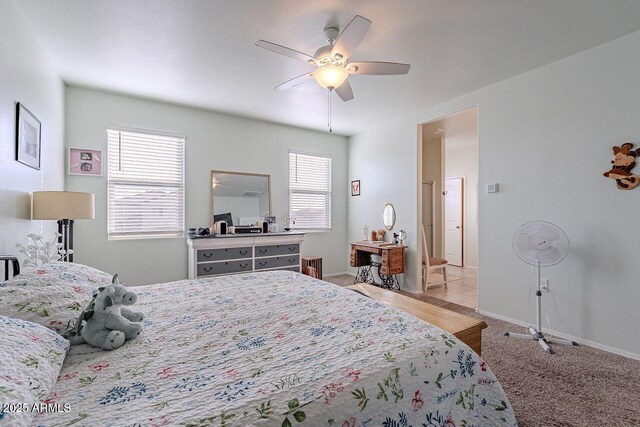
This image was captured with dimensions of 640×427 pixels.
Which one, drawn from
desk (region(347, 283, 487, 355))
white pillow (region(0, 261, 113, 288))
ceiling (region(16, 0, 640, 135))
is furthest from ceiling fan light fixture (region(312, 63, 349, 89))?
white pillow (region(0, 261, 113, 288))

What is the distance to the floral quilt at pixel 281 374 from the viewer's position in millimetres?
825

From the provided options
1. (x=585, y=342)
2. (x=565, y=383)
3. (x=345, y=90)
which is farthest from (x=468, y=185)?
(x=565, y=383)

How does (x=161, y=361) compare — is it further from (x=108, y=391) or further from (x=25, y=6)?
(x=25, y=6)

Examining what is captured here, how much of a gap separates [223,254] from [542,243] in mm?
3511

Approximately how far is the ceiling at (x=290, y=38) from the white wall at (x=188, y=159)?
0.33 m

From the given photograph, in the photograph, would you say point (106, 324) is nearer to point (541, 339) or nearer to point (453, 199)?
point (541, 339)

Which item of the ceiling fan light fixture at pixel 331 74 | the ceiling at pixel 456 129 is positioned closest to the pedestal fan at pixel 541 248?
the ceiling at pixel 456 129

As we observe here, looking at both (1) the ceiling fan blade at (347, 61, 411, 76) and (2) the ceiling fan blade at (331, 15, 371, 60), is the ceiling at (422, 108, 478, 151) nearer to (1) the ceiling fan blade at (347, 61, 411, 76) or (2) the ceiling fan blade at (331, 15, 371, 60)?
(1) the ceiling fan blade at (347, 61, 411, 76)

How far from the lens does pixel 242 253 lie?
404 cm

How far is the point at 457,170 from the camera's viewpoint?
6.61 m

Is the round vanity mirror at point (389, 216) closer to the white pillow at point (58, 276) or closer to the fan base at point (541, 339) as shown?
the fan base at point (541, 339)

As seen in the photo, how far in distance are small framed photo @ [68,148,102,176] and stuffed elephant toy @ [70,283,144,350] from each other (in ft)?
9.77

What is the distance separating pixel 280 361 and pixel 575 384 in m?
2.20

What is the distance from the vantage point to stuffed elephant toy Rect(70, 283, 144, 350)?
1185 mm
